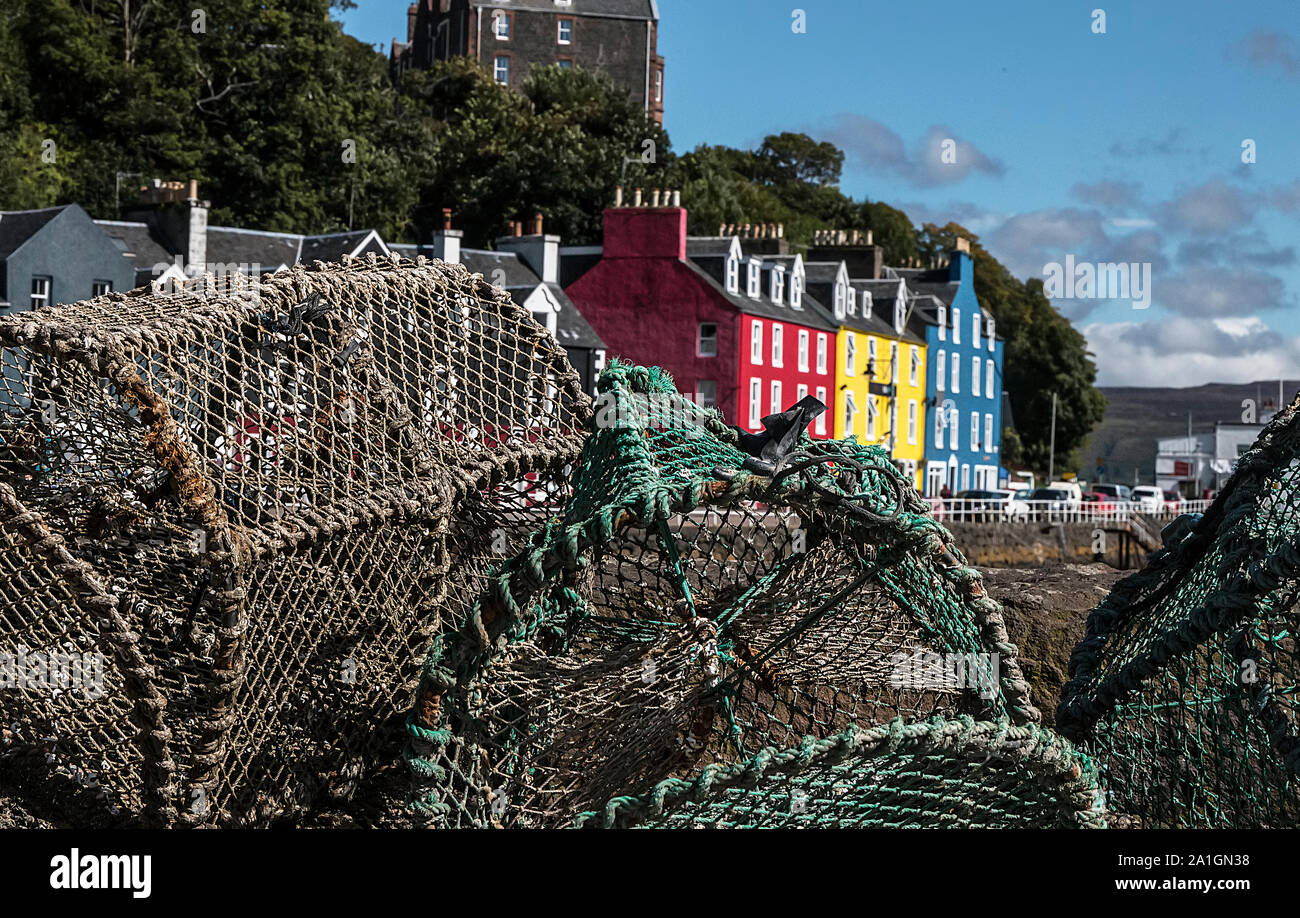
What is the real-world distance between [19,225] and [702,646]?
25.5 meters

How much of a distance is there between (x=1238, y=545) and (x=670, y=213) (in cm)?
3028

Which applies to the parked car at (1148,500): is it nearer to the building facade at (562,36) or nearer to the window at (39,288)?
the window at (39,288)

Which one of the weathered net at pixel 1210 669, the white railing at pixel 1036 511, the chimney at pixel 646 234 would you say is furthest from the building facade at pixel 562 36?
the weathered net at pixel 1210 669

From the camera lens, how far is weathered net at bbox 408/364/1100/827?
3600mm

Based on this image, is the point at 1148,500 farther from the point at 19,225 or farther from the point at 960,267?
the point at 19,225

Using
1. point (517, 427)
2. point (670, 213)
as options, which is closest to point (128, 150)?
point (670, 213)

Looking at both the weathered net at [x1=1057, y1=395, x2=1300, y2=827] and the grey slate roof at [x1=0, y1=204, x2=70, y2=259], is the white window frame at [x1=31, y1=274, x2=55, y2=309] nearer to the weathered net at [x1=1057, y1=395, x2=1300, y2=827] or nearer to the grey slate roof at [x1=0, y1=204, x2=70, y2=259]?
the grey slate roof at [x1=0, y1=204, x2=70, y2=259]

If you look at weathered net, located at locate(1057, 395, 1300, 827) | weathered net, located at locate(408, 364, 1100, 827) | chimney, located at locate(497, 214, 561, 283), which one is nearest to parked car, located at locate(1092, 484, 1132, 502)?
chimney, located at locate(497, 214, 561, 283)

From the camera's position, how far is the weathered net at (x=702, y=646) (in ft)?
11.8

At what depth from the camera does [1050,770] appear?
359cm

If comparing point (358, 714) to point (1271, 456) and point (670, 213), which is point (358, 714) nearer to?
point (1271, 456)

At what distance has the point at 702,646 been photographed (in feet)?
16.0

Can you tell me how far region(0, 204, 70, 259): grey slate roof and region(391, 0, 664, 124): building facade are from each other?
137ft
